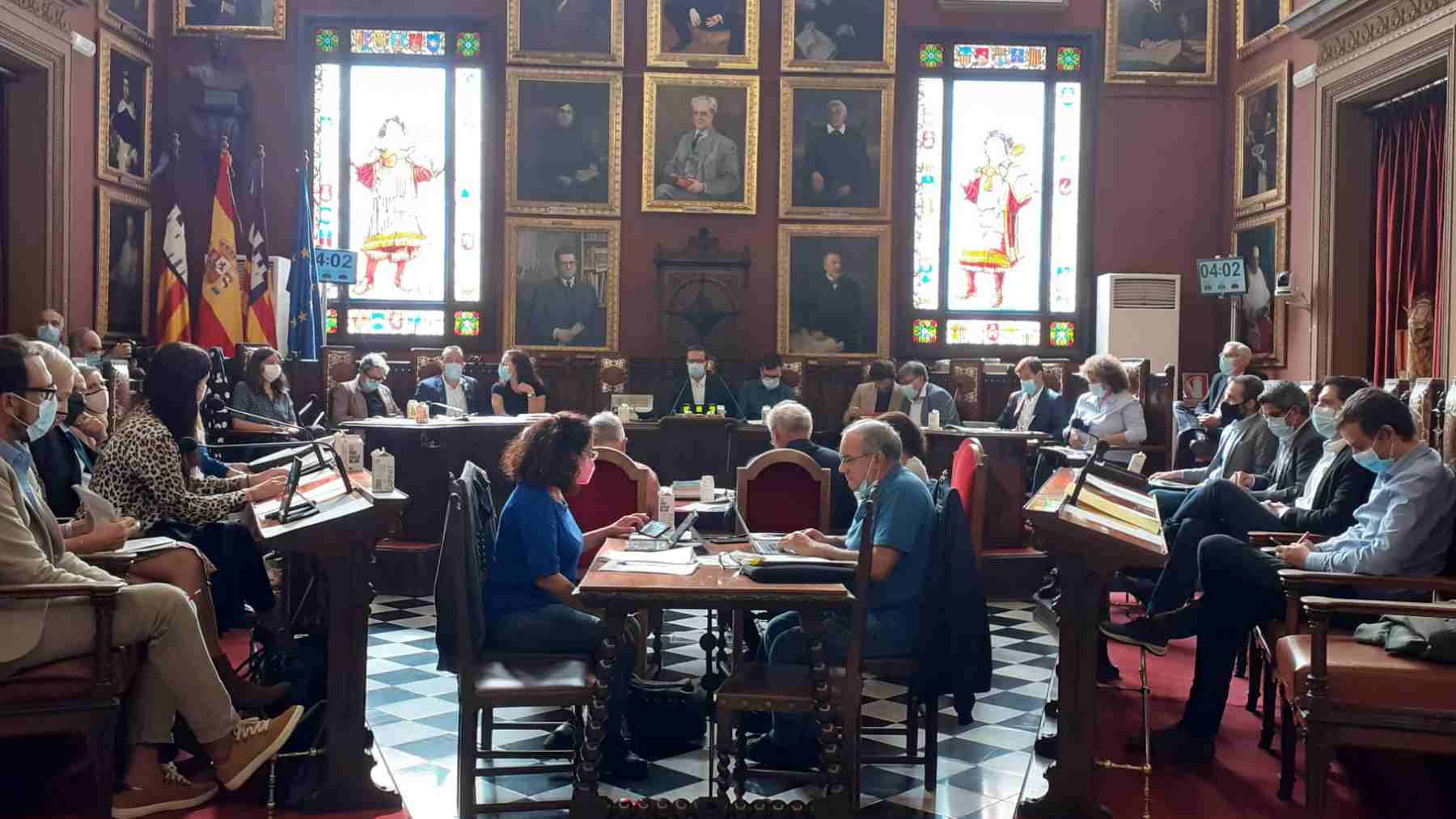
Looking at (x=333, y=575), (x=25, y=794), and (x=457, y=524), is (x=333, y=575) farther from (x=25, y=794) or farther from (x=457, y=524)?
(x=25, y=794)

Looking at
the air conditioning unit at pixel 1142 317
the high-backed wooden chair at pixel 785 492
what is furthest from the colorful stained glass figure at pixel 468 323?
the high-backed wooden chair at pixel 785 492

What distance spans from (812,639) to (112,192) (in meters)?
10.4

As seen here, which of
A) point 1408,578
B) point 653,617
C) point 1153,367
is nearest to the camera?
point 1408,578

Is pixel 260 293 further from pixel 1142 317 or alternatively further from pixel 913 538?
pixel 913 538

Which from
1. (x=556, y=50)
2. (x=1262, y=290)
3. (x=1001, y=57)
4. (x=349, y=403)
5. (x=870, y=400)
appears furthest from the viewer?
(x=1001, y=57)

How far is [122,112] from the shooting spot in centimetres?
1161

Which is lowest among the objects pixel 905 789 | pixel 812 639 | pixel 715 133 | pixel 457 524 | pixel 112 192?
pixel 905 789

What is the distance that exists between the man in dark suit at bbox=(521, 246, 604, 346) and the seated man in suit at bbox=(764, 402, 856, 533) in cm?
632

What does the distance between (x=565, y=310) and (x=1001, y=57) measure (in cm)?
559

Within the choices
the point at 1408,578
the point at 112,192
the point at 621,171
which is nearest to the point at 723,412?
the point at 621,171

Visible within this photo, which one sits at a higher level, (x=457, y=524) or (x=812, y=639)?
(x=457, y=524)

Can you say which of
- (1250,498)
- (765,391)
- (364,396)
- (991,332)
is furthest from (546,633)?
(991,332)

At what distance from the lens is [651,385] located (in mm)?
12641

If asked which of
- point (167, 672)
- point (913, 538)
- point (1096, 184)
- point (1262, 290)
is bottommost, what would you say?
point (167, 672)
